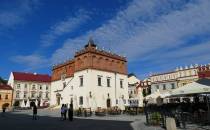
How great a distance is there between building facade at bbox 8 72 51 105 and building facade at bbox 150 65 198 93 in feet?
113

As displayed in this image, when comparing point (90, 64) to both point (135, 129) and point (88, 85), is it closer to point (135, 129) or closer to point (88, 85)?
point (88, 85)

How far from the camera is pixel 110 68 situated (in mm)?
47125

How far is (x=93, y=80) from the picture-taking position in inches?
1670

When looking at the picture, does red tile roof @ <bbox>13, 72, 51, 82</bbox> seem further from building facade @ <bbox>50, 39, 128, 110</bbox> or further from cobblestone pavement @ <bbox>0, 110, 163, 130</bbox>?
cobblestone pavement @ <bbox>0, 110, 163, 130</bbox>

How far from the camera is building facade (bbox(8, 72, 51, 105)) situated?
7244 centimetres

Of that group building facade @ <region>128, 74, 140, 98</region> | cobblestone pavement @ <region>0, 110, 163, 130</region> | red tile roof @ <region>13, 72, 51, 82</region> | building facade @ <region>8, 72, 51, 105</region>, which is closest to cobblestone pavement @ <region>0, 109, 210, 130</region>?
cobblestone pavement @ <region>0, 110, 163, 130</region>

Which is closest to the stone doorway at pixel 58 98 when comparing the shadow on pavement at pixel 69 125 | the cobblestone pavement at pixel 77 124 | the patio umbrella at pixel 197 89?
Answer: the cobblestone pavement at pixel 77 124

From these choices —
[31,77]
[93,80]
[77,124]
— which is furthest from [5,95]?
[77,124]

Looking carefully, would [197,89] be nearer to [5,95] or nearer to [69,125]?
[69,125]

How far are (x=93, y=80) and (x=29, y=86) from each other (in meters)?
39.5

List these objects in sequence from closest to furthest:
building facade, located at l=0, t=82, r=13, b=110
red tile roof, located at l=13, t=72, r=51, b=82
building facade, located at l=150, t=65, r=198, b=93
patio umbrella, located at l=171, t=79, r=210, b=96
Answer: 1. patio umbrella, located at l=171, t=79, r=210, b=96
2. building facade, located at l=150, t=65, r=198, b=93
3. building facade, located at l=0, t=82, r=13, b=110
4. red tile roof, located at l=13, t=72, r=51, b=82

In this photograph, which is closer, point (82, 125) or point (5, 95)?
point (82, 125)

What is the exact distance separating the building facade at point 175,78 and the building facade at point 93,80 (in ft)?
40.2

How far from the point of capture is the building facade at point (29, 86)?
2852 inches
